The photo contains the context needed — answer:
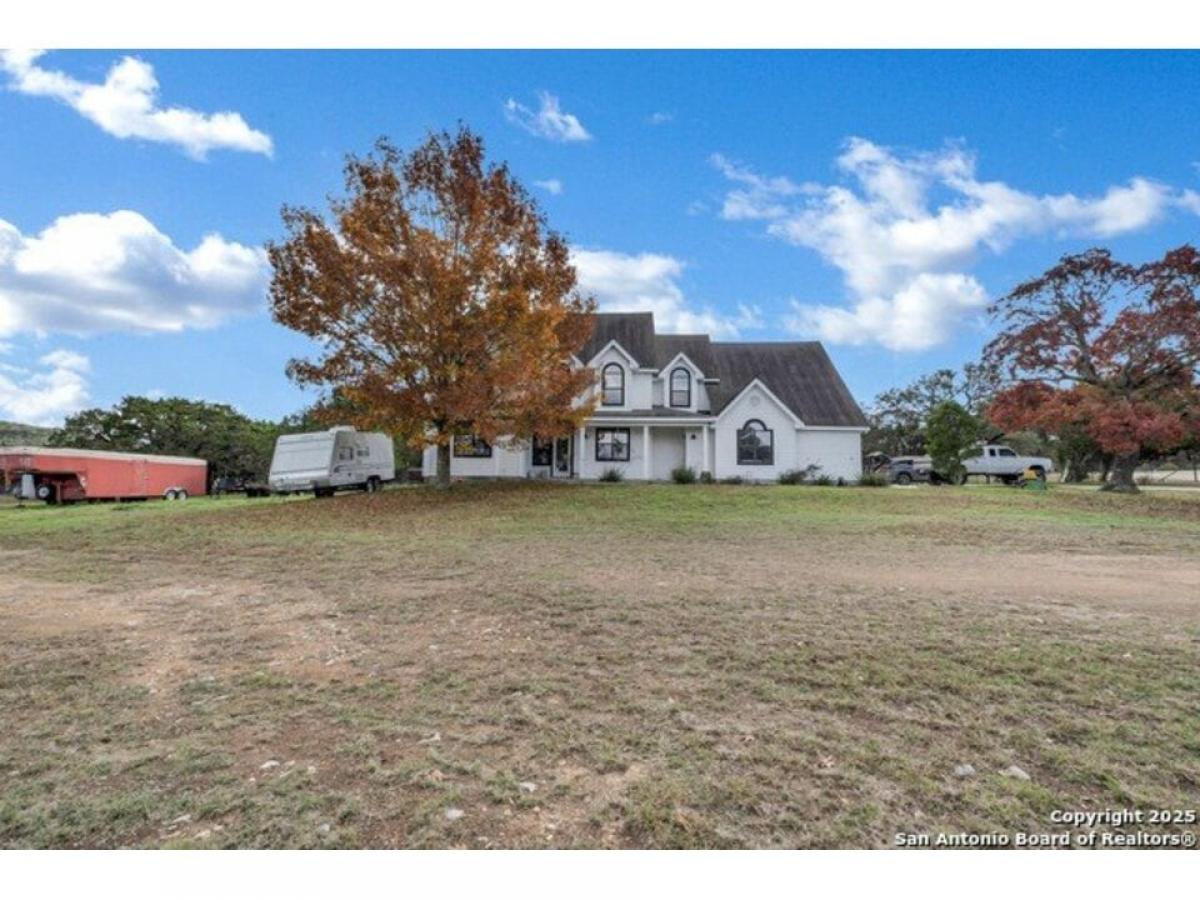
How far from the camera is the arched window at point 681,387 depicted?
29.2 metres

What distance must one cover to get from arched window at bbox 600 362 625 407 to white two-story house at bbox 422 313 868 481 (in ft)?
0.14

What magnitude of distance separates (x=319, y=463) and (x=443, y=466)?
5.68 metres

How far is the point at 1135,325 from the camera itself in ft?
80.0

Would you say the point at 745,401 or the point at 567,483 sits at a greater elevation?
the point at 745,401

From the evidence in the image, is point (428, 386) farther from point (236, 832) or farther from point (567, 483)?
point (236, 832)

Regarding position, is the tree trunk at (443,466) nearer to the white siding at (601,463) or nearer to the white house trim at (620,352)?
the white siding at (601,463)

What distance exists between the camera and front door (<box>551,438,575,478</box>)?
28.5 m

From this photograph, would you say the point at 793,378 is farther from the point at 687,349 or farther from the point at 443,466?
the point at 443,466

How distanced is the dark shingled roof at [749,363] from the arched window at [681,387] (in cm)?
109

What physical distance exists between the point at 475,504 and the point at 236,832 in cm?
1658

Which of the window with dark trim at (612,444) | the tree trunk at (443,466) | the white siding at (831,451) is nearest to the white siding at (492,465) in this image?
the window with dark trim at (612,444)

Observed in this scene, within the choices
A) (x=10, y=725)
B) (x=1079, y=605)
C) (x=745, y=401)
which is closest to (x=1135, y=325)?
(x=745, y=401)

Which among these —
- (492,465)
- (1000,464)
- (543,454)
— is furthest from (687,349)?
(1000,464)

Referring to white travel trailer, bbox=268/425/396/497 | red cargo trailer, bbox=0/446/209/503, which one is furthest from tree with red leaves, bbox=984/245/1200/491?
red cargo trailer, bbox=0/446/209/503
